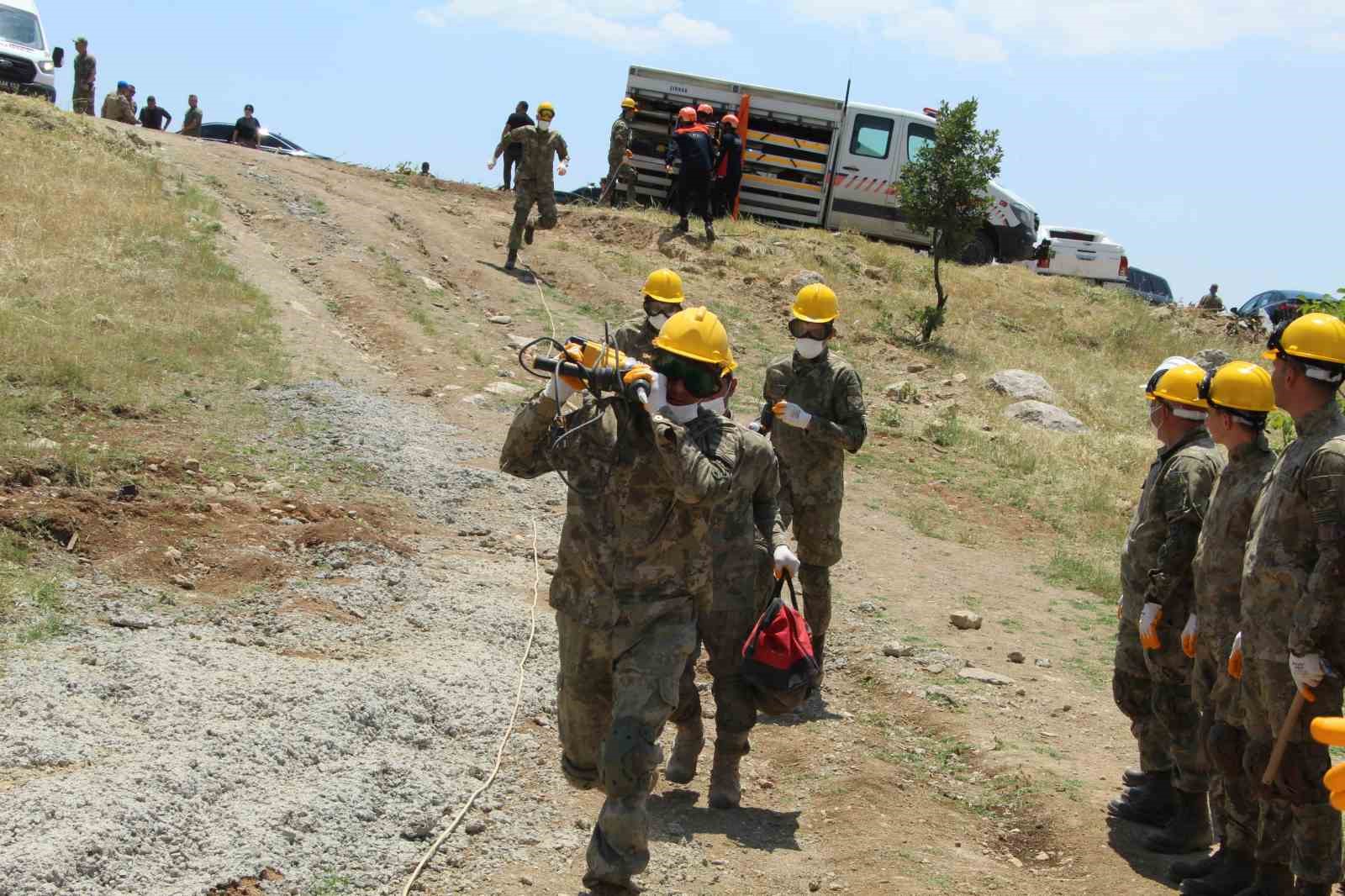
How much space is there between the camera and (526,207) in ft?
58.6

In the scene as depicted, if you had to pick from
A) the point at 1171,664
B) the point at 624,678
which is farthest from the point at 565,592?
the point at 1171,664

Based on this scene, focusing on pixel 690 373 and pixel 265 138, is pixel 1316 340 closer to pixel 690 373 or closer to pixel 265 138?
pixel 690 373

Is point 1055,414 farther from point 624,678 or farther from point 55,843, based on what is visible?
point 55,843

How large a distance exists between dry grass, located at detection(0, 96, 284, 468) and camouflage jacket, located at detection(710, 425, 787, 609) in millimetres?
4392

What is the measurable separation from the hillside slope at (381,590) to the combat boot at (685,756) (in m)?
0.07

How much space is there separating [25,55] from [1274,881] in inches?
873

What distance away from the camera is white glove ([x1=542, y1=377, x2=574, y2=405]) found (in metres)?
4.71

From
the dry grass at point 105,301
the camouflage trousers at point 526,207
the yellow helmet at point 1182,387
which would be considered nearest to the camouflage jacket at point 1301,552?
the yellow helmet at point 1182,387

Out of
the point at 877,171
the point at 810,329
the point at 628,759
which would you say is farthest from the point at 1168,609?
the point at 877,171

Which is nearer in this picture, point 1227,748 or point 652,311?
point 1227,748

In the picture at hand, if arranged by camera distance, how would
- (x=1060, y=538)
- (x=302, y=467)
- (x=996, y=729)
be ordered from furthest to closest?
(x=1060, y=538) < (x=302, y=467) < (x=996, y=729)

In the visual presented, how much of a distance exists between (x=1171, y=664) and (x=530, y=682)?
3139mm

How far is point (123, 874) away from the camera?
4.37 metres

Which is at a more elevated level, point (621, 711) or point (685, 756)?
point (621, 711)
